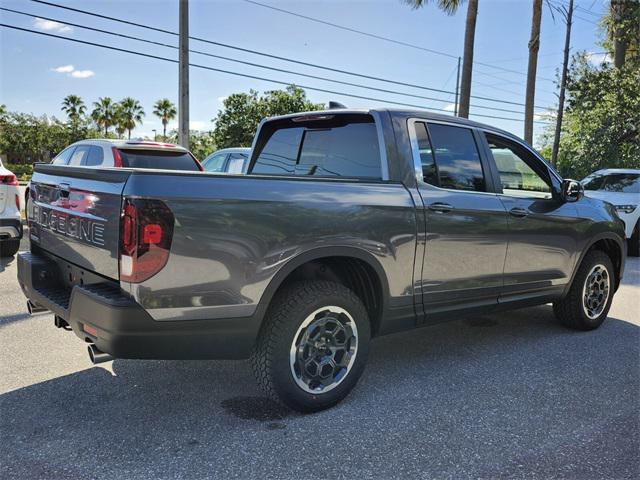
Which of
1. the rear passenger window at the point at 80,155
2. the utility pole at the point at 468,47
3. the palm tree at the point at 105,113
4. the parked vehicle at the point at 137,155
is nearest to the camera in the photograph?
the parked vehicle at the point at 137,155

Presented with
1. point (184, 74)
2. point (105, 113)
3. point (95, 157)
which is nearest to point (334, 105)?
point (95, 157)

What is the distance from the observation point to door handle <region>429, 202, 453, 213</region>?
3.66 metres

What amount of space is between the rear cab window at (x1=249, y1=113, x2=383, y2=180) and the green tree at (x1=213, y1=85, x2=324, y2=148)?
27084mm

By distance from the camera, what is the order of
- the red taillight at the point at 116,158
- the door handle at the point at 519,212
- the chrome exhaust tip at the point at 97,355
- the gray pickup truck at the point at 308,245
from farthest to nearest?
1. the red taillight at the point at 116,158
2. the door handle at the point at 519,212
3. the chrome exhaust tip at the point at 97,355
4. the gray pickup truck at the point at 308,245

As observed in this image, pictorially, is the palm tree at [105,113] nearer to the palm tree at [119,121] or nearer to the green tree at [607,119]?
the palm tree at [119,121]

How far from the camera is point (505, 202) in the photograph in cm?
422

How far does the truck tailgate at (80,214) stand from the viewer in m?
2.72

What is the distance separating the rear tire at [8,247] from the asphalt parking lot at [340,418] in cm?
395

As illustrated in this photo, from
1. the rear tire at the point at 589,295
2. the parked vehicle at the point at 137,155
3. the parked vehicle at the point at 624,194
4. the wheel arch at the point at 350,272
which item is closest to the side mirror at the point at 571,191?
the rear tire at the point at 589,295

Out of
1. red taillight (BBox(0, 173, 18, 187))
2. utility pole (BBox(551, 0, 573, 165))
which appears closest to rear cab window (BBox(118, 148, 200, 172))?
red taillight (BBox(0, 173, 18, 187))

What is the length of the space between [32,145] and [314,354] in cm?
6778

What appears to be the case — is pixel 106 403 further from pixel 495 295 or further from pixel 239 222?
pixel 495 295

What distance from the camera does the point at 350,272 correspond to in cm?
357

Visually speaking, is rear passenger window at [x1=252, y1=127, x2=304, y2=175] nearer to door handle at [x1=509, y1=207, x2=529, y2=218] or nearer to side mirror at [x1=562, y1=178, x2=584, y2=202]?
door handle at [x1=509, y1=207, x2=529, y2=218]
